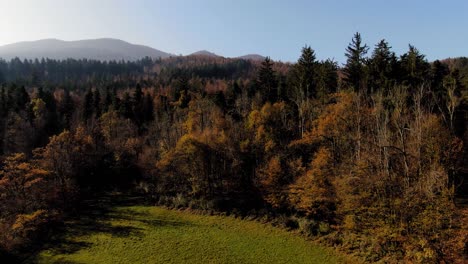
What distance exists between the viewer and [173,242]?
32.8m

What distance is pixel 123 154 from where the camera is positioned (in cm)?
5647

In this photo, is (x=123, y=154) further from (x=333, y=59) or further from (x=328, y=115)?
(x=333, y=59)

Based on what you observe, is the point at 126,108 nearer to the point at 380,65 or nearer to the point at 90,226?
the point at 90,226

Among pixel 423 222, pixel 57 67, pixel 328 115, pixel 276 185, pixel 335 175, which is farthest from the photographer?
pixel 57 67

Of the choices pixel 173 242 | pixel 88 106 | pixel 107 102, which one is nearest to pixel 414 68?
pixel 173 242

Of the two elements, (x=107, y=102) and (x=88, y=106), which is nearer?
(x=107, y=102)

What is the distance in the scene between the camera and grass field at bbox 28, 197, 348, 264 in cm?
2911

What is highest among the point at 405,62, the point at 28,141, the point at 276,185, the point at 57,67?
the point at 57,67

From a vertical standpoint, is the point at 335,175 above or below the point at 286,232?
above

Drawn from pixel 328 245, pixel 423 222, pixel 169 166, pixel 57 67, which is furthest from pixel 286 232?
pixel 57 67

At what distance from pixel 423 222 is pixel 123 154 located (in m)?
47.7

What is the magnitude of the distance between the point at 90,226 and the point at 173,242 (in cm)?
1261

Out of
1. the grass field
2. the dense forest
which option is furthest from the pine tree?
the grass field

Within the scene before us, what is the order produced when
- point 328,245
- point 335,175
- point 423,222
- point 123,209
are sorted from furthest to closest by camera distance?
1. point 123,209
2. point 335,175
3. point 328,245
4. point 423,222
